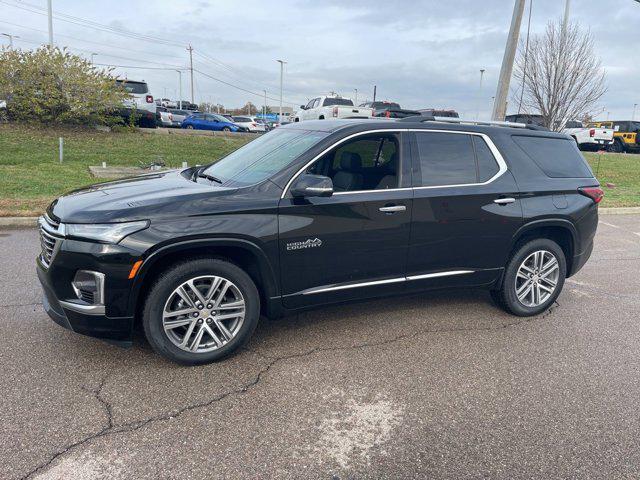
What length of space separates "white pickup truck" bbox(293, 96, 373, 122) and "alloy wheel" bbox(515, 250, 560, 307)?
1787cm

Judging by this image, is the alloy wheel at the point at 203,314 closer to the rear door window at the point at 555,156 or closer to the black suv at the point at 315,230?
the black suv at the point at 315,230

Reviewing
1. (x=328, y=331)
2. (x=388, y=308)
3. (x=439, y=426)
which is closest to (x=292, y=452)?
(x=439, y=426)

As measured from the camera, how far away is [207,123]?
33.0 m

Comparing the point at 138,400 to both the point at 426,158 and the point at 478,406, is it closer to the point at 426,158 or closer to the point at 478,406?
the point at 478,406

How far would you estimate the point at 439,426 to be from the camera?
300cm

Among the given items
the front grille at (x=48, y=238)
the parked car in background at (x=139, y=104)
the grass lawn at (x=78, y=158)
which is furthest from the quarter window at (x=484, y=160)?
the parked car in background at (x=139, y=104)

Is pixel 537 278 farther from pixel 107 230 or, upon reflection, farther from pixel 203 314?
pixel 107 230

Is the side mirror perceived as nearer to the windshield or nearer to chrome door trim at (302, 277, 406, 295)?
the windshield

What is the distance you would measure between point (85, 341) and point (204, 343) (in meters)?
1.02

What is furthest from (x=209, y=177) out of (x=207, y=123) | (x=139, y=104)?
(x=207, y=123)

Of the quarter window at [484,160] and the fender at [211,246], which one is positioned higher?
the quarter window at [484,160]

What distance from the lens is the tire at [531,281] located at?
4.67 metres

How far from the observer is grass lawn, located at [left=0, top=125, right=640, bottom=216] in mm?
9500

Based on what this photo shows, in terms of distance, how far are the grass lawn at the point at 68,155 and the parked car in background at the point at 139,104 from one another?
96 cm
